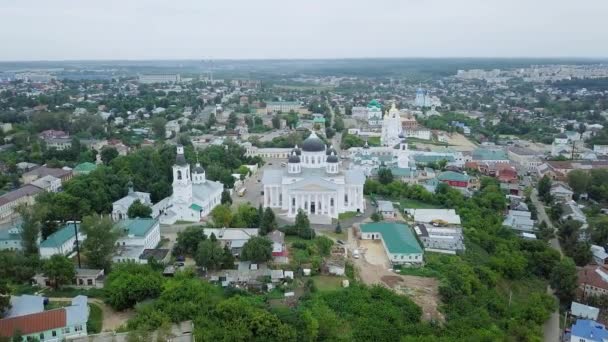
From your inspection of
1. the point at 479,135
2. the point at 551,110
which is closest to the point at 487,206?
the point at 479,135

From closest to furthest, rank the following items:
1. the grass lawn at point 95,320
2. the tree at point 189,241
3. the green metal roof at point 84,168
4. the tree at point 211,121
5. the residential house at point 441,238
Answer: the grass lawn at point 95,320 < the tree at point 189,241 < the residential house at point 441,238 < the green metal roof at point 84,168 < the tree at point 211,121

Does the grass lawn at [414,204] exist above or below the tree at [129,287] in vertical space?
below

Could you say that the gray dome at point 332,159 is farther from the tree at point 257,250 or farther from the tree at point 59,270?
the tree at point 59,270

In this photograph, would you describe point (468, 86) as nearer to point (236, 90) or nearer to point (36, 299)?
point (236, 90)

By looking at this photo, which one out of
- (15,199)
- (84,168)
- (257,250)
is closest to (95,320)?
(257,250)

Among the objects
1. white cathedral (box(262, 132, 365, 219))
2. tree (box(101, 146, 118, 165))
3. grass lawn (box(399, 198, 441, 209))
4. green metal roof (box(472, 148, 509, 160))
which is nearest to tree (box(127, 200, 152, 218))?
white cathedral (box(262, 132, 365, 219))

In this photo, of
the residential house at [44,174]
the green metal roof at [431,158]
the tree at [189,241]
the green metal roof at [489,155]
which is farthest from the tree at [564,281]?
the residential house at [44,174]

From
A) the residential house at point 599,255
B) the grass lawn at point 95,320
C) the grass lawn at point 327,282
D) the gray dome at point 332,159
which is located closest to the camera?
the grass lawn at point 95,320
